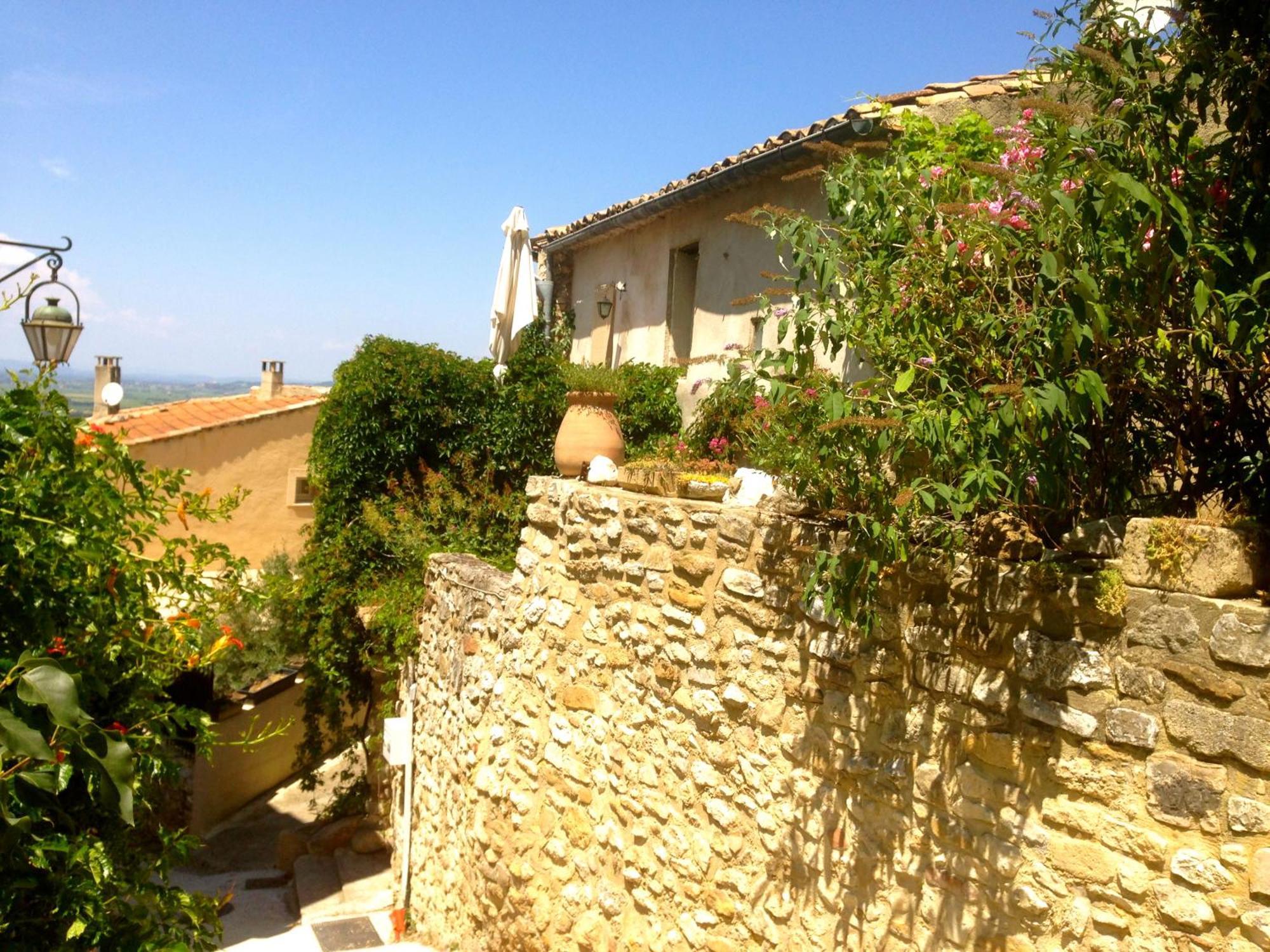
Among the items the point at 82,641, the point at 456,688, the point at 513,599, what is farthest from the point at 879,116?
the point at 82,641

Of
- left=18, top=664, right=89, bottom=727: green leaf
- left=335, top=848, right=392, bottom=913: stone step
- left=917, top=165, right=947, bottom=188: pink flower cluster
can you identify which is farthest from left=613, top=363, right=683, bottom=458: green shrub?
left=18, top=664, right=89, bottom=727: green leaf

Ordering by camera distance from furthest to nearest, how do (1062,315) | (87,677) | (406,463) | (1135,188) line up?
1. (406,463)
2. (87,677)
3. (1062,315)
4. (1135,188)

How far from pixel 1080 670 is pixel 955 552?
615 millimetres

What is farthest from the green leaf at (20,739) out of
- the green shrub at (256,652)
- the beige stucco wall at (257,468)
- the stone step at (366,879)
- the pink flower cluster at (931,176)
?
the beige stucco wall at (257,468)

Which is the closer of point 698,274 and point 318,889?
point 698,274

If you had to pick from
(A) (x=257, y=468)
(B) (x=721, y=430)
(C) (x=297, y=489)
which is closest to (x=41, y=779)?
(B) (x=721, y=430)

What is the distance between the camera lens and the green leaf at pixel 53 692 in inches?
113

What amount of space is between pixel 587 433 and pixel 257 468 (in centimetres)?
1278

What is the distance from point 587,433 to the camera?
24.9 feet

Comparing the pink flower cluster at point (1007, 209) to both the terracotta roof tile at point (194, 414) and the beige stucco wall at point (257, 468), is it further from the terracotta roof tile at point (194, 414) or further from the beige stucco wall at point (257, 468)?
the beige stucco wall at point (257, 468)

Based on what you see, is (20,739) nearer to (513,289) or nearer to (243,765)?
(513,289)

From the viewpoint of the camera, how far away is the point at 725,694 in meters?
4.96

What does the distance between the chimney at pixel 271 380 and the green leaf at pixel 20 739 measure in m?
20.7

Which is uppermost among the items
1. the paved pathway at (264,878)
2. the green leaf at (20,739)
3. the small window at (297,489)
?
the green leaf at (20,739)
